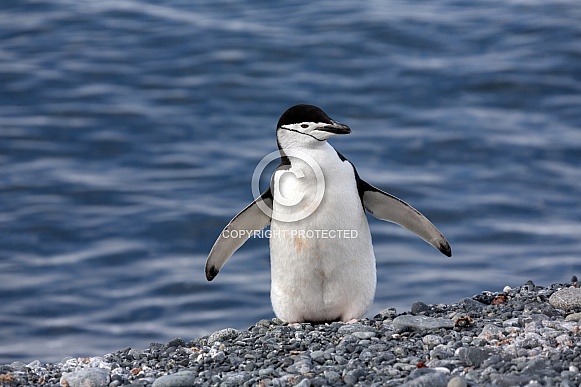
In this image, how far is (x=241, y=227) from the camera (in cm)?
643

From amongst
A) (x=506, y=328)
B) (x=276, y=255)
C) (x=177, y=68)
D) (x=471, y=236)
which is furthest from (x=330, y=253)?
(x=177, y=68)

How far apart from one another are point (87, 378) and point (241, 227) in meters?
1.79

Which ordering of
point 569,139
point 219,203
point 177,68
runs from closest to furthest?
point 219,203 < point 569,139 < point 177,68

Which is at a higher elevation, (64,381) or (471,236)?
(471,236)

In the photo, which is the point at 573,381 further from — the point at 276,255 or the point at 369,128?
the point at 369,128

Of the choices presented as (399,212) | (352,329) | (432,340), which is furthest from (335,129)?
(432,340)

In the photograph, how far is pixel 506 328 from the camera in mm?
5082

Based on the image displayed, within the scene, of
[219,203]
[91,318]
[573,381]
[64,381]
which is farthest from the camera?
[219,203]

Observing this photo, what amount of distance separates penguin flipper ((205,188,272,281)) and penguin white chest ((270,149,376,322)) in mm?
134


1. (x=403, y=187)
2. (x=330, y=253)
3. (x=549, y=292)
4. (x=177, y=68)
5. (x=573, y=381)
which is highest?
(x=177, y=68)

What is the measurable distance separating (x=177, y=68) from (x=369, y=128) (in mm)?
3659

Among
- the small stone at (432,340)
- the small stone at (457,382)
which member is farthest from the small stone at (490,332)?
the small stone at (457,382)

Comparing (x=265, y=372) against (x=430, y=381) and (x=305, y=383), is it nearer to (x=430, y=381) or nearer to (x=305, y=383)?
(x=305, y=383)

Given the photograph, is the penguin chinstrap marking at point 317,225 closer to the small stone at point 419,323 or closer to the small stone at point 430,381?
the small stone at point 419,323
